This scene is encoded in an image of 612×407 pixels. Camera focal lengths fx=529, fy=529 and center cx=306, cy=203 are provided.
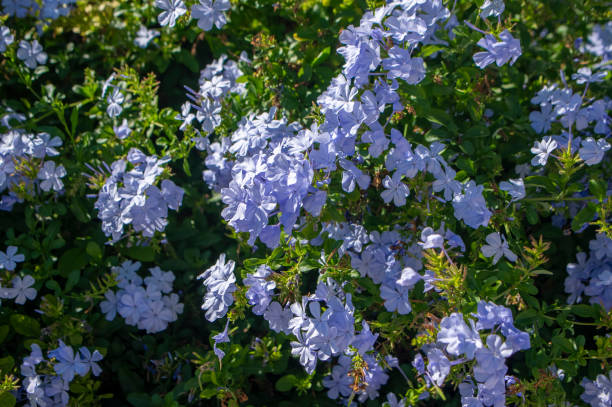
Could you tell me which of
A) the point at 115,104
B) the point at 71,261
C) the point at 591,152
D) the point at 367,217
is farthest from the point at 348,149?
the point at 71,261

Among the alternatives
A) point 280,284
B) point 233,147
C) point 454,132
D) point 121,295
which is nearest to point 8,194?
point 121,295

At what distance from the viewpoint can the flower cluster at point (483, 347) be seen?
4.60ft

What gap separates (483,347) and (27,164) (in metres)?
1.83

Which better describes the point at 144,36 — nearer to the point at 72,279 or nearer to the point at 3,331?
the point at 72,279

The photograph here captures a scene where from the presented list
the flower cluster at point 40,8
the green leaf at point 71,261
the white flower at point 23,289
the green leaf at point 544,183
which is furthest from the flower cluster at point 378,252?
the flower cluster at point 40,8

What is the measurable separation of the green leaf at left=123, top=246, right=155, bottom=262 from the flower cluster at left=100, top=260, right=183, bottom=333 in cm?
4

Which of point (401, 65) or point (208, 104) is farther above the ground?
point (401, 65)

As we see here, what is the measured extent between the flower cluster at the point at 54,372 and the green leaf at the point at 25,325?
0.16 m

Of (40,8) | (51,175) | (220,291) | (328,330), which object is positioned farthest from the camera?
(40,8)

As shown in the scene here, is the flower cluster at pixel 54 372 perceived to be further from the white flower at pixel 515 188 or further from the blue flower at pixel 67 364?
the white flower at pixel 515 188

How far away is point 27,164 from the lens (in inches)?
83.7

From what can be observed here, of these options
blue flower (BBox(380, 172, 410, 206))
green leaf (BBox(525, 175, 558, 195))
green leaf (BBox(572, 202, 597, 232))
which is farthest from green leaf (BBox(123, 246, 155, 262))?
green leaf (BBox(572, 202, 597, 232))

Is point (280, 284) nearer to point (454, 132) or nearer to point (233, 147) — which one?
point (233, 147)

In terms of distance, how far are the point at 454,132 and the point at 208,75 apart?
1.10 metres
